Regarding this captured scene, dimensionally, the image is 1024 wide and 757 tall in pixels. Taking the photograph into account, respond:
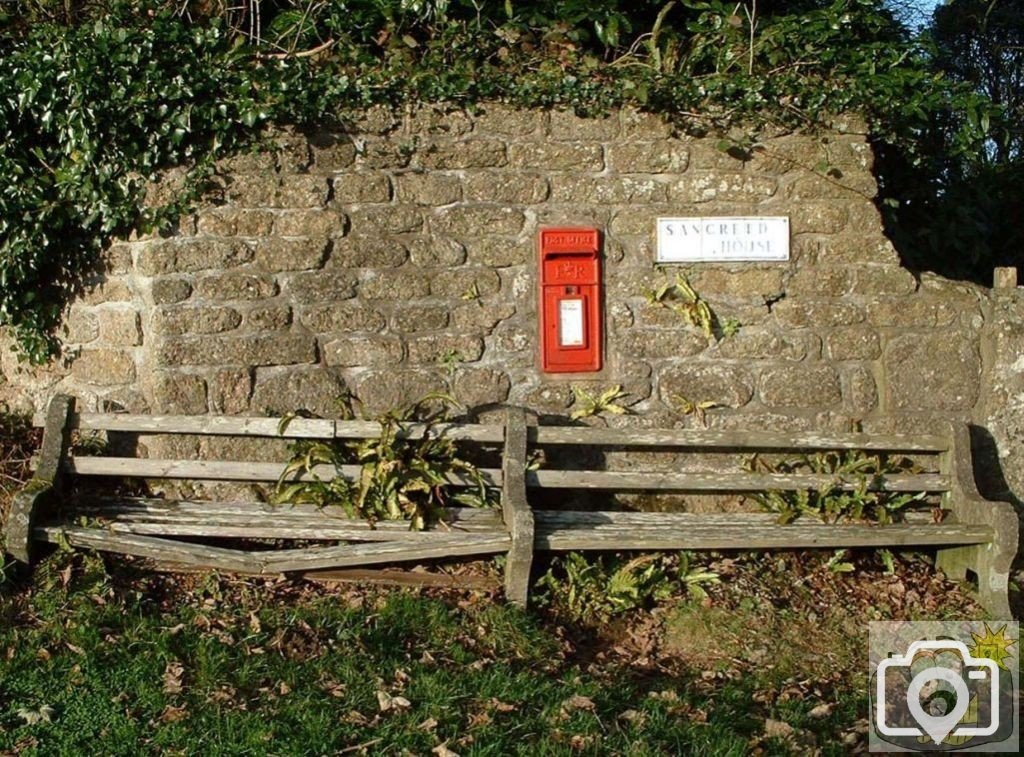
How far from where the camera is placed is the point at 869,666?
16.1ft

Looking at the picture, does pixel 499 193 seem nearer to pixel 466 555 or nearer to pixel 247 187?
pixel 247 187

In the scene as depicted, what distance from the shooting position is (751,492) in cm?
562

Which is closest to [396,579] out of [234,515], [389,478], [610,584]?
[389,478]

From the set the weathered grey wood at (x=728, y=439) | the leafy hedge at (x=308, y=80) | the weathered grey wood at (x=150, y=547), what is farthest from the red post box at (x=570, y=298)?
the weathered grey wood at (x=150, y=547)

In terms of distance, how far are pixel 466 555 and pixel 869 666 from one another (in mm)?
1855

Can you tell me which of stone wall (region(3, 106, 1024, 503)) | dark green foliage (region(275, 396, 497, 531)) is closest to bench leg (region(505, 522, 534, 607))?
dark green foliage (region(275, 396, 497, 531))

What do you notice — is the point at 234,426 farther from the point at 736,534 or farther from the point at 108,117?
the point at 736,534

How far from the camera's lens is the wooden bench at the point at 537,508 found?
4.95m

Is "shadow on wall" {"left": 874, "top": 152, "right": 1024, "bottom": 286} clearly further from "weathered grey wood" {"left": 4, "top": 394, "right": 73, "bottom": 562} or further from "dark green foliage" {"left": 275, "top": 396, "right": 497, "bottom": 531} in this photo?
"weathered grey wood" {"left": 4, "top": 394, "right": 73, "bottom": 562}

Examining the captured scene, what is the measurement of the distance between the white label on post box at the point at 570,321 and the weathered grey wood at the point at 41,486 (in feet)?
7.78

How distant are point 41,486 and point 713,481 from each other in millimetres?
3121

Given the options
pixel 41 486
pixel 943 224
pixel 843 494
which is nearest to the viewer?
pixel 41 486

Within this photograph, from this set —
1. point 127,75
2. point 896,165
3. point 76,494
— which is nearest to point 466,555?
point 76,494

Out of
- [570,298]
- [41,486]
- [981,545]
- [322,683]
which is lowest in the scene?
[322,683]
